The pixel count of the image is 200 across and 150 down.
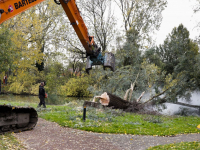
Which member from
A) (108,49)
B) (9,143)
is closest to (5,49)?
(108,49)

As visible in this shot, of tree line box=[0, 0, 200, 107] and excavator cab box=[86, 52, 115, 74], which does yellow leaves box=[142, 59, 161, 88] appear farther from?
excavator cab box=[86, 52, 115, 74]

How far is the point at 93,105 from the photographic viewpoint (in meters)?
13.2

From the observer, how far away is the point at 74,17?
7074 millimetres

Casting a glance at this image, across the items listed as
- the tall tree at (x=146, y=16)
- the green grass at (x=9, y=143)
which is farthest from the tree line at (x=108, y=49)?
the green grass at (x=9, y=143)

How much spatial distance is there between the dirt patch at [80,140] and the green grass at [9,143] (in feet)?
0.62

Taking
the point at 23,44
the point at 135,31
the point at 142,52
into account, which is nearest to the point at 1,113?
the point at 142,52

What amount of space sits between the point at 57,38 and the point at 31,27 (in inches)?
215

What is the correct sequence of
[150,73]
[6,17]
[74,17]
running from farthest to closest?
1. [150,73]
2. [74,17]
3. [6,17]

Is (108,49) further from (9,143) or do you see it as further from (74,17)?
(9,143)

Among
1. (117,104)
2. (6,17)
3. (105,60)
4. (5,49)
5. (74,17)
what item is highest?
(5,49)

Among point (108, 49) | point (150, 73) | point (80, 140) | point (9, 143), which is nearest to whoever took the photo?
point (9, 143)

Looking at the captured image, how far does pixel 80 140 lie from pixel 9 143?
204 centimetres

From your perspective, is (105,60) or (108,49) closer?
(105,60)

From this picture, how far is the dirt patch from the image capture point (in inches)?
220
